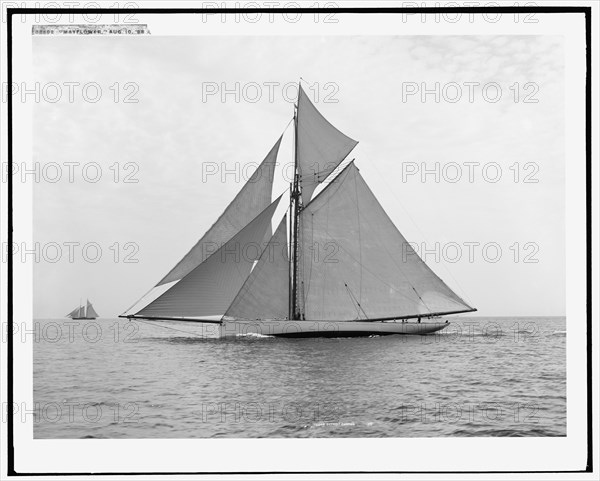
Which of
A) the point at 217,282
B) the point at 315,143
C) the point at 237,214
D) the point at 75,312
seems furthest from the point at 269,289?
the point at 75,312

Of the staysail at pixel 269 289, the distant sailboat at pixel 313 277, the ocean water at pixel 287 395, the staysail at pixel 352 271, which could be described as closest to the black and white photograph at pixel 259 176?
the ocean water at pixel 287 395

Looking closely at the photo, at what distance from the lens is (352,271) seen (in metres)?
14.3

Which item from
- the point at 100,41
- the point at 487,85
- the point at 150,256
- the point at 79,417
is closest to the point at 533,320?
the point at 487,85

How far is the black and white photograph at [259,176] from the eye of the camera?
5.87 meters

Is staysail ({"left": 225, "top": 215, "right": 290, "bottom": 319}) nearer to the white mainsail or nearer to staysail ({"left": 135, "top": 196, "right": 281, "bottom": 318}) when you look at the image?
staysail ({"left": 135, "top": 196, "right": 281, "bottom": 318})

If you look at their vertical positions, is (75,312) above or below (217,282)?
above

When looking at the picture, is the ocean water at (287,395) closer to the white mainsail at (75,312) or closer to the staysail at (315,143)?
the white mainsail at (75,312)

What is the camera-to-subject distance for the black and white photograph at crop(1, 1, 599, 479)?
587 centimetres

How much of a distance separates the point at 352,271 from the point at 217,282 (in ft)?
10.5

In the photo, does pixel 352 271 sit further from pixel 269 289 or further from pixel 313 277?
pixel 269 289

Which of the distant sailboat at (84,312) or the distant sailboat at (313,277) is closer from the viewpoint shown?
the distant sailboat at (84,312)

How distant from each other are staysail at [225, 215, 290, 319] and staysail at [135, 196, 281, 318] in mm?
532

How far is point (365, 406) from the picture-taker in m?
7.13

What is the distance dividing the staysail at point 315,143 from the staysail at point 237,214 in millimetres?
769
